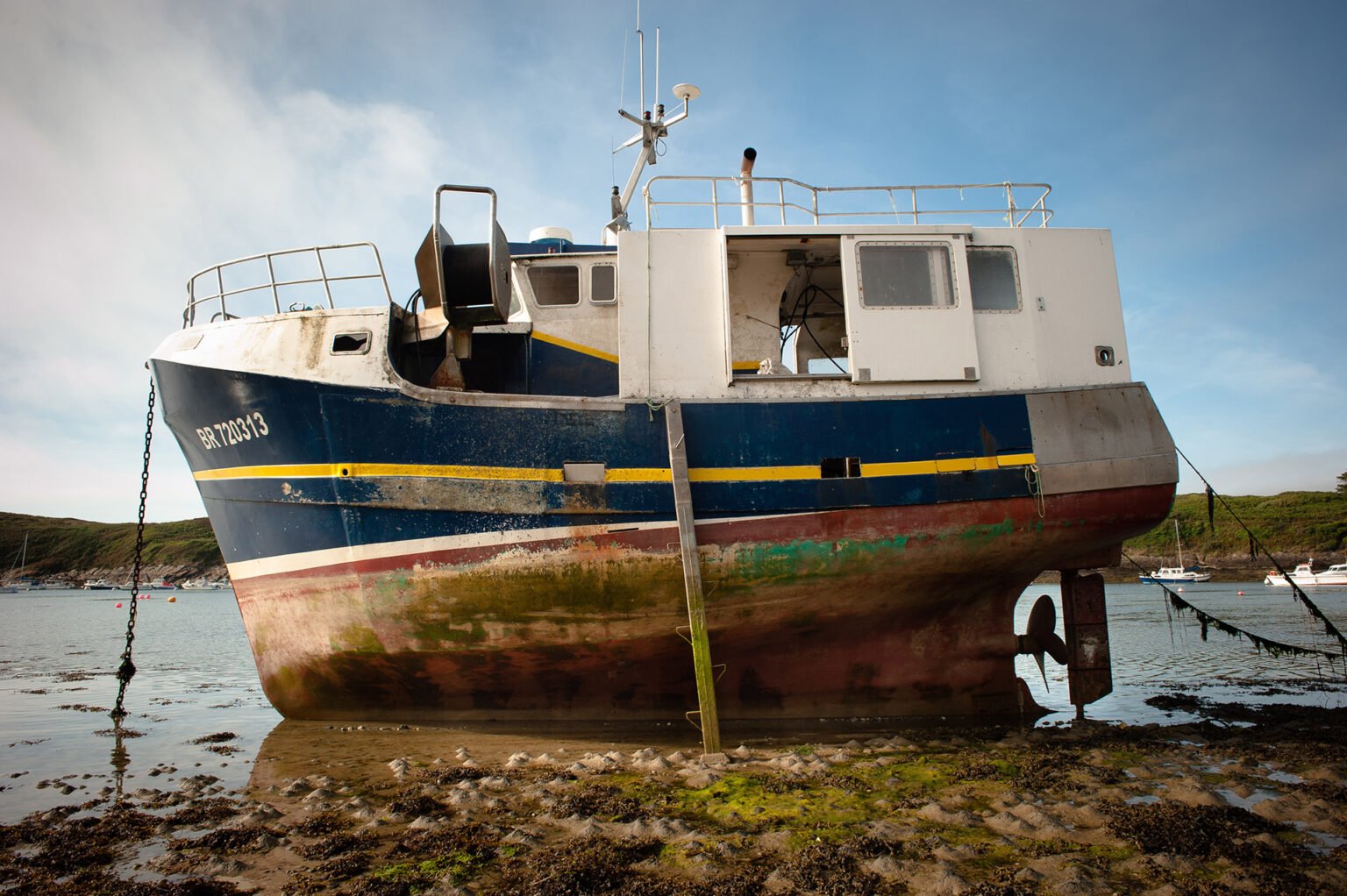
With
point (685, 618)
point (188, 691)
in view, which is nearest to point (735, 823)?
point (685, 618)

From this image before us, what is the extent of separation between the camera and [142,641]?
2155cm

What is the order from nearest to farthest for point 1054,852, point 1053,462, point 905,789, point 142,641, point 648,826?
point 1054,852
point 648,826
point 905,789
point 1053,462
point 142,641

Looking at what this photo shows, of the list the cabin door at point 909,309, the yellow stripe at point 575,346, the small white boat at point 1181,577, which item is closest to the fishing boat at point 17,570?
the yellow stripe at point 575,346

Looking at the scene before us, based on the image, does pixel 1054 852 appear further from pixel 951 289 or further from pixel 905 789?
pixel 951 289

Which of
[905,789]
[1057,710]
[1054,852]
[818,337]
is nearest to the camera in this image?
[1054,852]

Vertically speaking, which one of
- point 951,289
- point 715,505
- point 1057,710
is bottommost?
point 1057,710

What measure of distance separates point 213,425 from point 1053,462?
8801mm

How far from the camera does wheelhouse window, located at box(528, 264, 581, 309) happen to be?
8.56 m

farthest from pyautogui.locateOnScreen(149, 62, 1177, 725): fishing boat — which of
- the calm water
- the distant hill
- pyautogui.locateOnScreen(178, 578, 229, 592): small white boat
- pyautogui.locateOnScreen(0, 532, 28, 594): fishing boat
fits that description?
pyautogui.locateOnScreen(0, 532, 28, 594): fishing boat

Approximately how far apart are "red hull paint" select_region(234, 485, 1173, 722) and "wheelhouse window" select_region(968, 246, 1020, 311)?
2178 mm

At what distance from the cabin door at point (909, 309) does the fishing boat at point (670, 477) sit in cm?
3

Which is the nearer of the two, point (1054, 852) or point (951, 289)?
point (1054, 852)

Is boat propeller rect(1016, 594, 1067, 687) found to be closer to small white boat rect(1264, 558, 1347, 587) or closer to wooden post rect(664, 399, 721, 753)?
wooden post rect(664, 399, 721, 753)

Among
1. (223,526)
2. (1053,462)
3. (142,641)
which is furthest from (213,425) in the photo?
(142,641)
